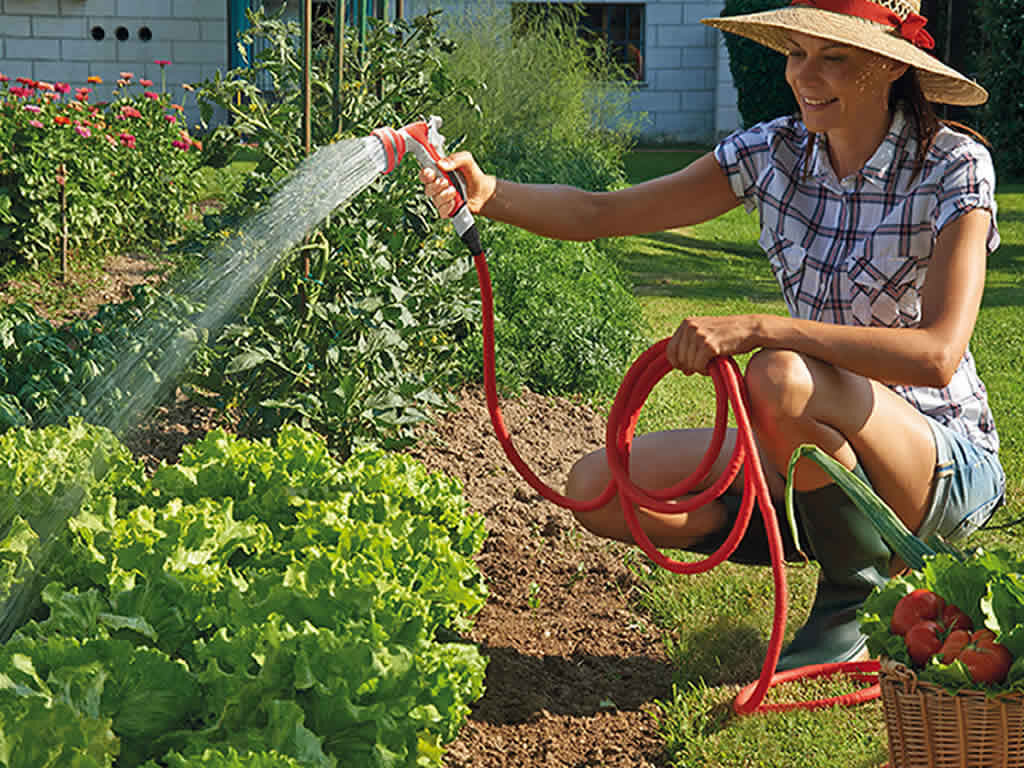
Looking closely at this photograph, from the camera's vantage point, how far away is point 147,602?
6.32ft

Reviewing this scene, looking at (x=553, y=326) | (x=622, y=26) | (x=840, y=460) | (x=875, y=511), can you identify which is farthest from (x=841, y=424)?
(x=622, y=26)

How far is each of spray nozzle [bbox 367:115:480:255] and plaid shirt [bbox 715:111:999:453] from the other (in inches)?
29.4

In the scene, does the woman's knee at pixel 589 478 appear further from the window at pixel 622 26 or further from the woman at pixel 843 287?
the window at pixel 622 26

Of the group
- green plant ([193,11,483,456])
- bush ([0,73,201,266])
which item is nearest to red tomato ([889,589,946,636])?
green plant ([193,11,483,456])

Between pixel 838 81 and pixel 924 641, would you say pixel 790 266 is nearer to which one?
pixel 838 81

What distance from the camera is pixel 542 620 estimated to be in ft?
10.0

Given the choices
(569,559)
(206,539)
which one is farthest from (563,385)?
(206,539)

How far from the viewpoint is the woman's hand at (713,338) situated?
234cm

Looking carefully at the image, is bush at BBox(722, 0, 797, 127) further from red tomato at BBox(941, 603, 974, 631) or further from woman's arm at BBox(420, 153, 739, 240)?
red tomato at BBox(941, 603, 974, 631)

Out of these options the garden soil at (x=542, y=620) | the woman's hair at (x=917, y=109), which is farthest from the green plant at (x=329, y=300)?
the woman's hair at (x=917, y=109)

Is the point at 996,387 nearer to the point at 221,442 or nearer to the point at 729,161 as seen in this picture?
the point at 729,161

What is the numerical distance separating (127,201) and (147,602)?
5133 millimetres

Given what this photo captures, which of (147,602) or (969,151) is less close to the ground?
(969,151)

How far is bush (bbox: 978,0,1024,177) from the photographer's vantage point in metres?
11.2
